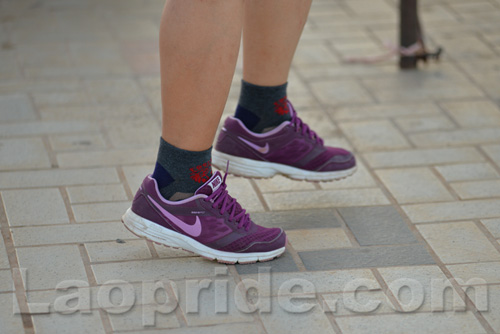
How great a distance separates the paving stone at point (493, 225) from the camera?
6.77 ft

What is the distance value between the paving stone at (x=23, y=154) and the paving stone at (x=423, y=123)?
1189mm

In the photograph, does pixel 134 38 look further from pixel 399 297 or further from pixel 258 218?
pixel 399 297

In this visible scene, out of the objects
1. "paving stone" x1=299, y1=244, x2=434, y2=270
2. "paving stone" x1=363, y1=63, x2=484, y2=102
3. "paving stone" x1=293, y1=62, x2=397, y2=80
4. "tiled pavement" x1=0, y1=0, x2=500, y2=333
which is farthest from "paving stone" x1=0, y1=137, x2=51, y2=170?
"paving stone" x1=363, y1=63, x2=484, y2=102

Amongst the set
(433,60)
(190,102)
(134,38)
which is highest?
(190,102)

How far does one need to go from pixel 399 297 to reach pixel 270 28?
0.78 meters

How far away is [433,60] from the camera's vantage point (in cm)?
331

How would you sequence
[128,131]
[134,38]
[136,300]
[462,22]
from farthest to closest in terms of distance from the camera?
[462,22], [134,38], [128,131], [136,300]

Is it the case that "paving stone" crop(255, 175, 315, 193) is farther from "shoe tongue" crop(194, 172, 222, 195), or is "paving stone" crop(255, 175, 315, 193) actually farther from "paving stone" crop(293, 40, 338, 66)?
"paving stone" crop(293, 40, 338, 66)

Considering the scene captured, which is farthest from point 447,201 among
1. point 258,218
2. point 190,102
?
point 190,102

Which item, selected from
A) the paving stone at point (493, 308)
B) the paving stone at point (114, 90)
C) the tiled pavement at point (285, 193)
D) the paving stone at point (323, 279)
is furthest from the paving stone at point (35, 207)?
the paving stone at point (493, 308)

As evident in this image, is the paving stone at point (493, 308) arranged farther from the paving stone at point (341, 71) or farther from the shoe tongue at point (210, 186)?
the paving stone at point (341, 71)

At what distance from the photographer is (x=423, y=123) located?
108 inches

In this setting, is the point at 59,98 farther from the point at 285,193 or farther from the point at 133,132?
the point at 285,193

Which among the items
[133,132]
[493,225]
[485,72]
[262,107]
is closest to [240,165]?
[262,107]
